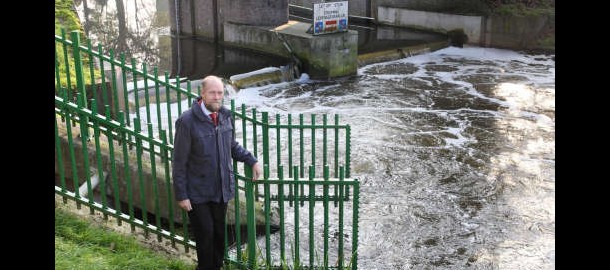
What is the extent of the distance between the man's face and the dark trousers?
29.5 inches

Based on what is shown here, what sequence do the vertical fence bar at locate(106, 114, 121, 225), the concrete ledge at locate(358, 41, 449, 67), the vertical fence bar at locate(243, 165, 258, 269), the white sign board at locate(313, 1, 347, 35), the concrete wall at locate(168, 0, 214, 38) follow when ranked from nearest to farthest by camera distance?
the vertical fence bar at locate(243, 165, 258, 269) < the vertical fence bar at locate(106, 114, 121, 225) < the white sign board at locate(313, 1, 347, 35) < the concrete ledge at locate(358, 41, 449, 67) < the concrete wall at locate(168, 0, 214, 38)

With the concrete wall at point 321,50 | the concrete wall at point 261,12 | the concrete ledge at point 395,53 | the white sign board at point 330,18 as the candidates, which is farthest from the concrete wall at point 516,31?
the concrete wall at point 261,12

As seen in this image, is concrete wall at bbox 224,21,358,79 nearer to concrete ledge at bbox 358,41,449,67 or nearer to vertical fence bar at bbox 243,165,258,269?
concrete ledge at bbox 358,41,449,67

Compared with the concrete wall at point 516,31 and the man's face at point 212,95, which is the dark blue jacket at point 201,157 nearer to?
the man's face at point 212,95

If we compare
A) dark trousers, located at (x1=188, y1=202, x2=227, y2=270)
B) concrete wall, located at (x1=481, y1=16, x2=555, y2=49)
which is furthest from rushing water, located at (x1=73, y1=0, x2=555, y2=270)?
dark trousers, located at (x1=188, y1=202, x2=227, y2=270)

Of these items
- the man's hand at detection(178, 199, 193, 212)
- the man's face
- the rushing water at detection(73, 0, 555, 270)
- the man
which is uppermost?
the man's face

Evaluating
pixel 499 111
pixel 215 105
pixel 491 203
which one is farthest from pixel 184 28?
pixel 215 105

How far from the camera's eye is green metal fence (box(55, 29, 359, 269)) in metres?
5.27

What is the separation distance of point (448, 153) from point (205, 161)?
6.95 meters

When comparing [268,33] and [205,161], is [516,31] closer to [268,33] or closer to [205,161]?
[268,33]

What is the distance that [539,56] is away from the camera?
2058cm

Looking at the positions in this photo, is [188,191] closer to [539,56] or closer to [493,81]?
[493,81]

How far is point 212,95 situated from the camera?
4707 mm
